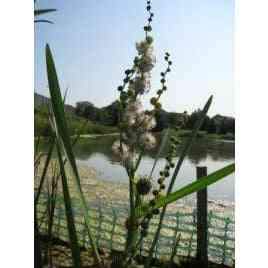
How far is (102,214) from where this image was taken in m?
1.29

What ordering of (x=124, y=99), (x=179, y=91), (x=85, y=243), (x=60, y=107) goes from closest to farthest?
(x=60, y=107) < (x=124, y=99) < (x=179, y=91) < (x=85, y=243)

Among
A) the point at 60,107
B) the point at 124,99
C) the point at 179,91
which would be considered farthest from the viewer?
the point at 179,91

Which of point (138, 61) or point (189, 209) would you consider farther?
point (189, 209)

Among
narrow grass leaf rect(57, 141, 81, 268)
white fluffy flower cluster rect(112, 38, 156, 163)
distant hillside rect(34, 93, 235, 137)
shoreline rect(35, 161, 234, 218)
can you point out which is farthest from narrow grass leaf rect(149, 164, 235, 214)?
shoreline rect(35, 161, 234, 218)

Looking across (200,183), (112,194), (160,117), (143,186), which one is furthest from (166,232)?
(200,183)

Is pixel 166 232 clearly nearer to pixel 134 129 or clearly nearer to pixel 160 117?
pixel 160 117

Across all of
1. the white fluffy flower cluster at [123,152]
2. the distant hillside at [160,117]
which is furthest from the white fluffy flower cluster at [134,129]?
the distant hillside at [160,117]

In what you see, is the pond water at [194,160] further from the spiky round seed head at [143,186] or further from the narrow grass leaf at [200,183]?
the narrow grass leaf at [200,183]

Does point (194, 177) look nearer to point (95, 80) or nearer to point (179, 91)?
point (179, 91)

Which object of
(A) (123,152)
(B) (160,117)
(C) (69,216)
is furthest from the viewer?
(B) (160,117)

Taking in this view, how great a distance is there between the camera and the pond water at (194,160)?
Answer: 1146 millimetres

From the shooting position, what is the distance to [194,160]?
1.17 metres
